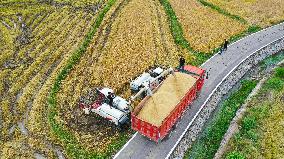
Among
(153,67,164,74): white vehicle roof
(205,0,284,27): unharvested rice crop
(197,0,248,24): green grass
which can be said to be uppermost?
(205,0,284,27): unharvested rice crop

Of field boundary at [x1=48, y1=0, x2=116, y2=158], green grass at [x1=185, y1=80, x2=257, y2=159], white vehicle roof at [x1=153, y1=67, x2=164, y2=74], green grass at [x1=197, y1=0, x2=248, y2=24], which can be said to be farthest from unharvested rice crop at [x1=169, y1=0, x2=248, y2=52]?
field boundary at [x1=48, y1=0, x2=116, y2=158]

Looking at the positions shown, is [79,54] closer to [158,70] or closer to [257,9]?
[158,70]

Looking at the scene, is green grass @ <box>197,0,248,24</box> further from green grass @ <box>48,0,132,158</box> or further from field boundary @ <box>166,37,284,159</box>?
green grass @ <box>48,0,132,158</box>

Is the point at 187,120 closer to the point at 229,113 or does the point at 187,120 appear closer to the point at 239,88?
the point at 229,113

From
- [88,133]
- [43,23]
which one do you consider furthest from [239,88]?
[43,23]

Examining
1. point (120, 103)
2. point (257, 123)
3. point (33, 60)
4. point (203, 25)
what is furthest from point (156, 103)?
point (203, 25)

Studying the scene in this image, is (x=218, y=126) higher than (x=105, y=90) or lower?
lower
